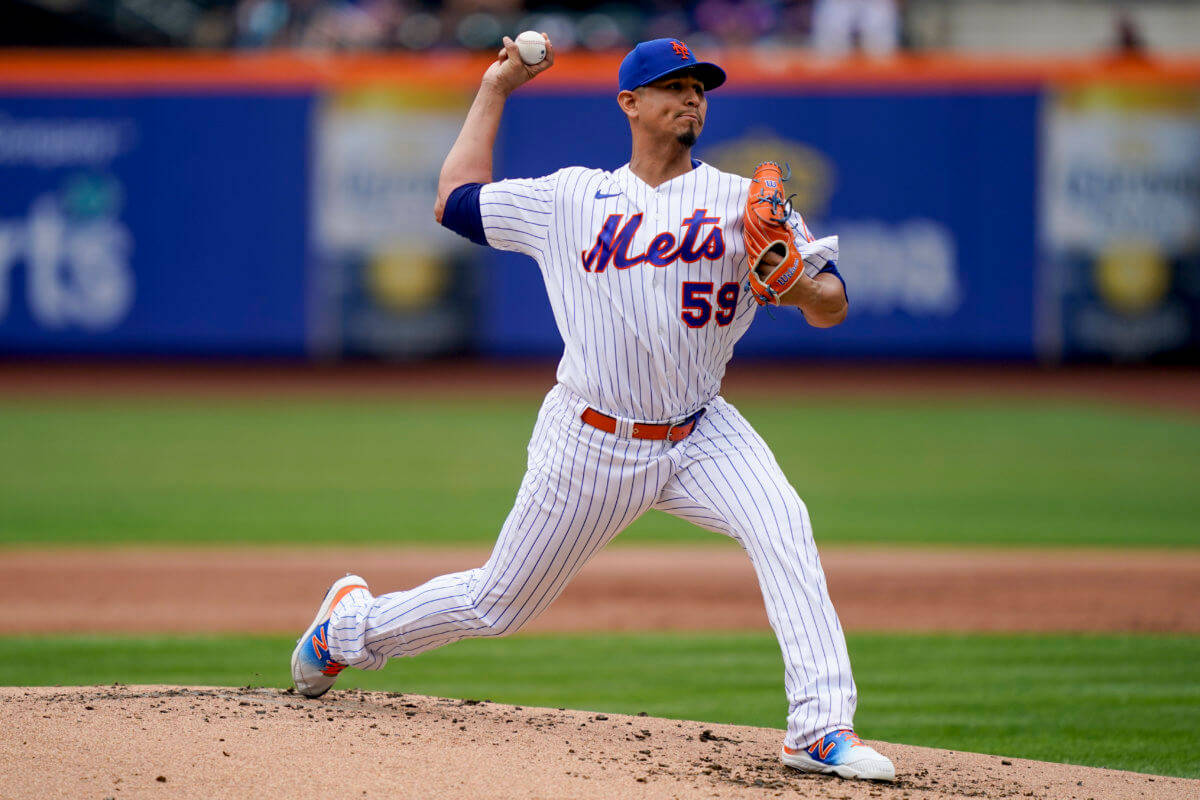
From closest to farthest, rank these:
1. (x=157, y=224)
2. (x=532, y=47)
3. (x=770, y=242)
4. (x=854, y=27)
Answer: (x=770, y=242), (x=532, y=47), (x=854, y=27), (x=157, y=224)

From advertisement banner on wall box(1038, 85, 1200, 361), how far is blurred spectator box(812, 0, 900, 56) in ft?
7.30

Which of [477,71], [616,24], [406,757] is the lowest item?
[406,757]

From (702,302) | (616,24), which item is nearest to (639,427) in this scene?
(702,302)

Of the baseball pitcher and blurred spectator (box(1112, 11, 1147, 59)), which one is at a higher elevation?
blurred spectator (box(1112, 11, 1147, 59))

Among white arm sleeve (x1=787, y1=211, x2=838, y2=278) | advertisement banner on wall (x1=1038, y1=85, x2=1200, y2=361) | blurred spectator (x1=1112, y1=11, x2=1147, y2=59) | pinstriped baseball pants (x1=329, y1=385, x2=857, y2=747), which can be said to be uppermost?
blurred spectator (x1=1112, y1=11, x2=1147, y2=59)

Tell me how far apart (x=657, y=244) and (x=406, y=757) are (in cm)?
153

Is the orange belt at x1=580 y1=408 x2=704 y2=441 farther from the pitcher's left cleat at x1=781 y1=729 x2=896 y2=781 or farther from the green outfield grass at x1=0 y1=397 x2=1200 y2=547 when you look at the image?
the green outfield grass at x1=0 y1=397 x2=1200 y2=547

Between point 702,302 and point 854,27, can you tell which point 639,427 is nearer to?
point 702,302

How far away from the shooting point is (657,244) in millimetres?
3807

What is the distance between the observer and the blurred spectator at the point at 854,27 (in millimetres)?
17828

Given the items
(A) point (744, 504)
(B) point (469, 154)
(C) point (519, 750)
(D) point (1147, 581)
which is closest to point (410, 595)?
(C) point (519, 750)

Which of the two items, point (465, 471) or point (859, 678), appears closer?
point (859, 678)

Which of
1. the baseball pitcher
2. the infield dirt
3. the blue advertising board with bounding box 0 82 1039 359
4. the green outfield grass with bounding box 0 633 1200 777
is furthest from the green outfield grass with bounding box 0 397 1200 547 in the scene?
the baseball pitcher

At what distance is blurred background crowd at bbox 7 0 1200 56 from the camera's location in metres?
18.1
